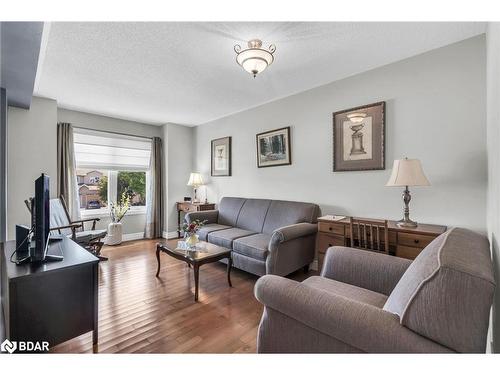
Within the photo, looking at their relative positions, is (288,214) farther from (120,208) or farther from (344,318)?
(120,208)

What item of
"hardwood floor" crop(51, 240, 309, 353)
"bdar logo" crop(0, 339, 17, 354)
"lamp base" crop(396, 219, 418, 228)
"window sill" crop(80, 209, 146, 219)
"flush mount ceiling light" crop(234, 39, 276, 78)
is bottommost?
"hardwood floor" crop(51, 240, 309, 353)

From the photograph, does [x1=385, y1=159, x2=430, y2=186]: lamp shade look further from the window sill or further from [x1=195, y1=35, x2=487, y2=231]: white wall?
the window sill

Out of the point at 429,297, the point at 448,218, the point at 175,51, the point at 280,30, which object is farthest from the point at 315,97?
the point at 429,297

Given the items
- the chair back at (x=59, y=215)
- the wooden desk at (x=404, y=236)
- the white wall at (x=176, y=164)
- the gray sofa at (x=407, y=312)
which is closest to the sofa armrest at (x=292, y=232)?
the wooden desk at (x=404, y=236)

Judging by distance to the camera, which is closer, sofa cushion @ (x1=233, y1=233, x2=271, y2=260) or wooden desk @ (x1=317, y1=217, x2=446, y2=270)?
wooden desk @ (x1=317, y1=217, x2=446, y2=270)

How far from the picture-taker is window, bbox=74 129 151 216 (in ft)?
13.7

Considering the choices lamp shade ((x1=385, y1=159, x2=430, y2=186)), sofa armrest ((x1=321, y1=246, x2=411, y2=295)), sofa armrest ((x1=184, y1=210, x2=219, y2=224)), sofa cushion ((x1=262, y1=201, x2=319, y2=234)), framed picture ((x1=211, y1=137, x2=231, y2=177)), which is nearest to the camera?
sofa armrest ((x1=321, y1=246, x2=411, y2=295))

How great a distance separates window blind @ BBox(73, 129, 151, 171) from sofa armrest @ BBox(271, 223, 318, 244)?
349 centimetres

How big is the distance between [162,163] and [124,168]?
29.1 inches

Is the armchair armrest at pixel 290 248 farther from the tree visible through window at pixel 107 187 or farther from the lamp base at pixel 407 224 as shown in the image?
the tree visible through window at pixel 107 187

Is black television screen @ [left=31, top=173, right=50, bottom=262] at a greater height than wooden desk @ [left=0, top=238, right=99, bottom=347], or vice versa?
black television screen @ [left=31, top=173, right=50, bottom=262]

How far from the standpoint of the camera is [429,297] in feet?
2.75

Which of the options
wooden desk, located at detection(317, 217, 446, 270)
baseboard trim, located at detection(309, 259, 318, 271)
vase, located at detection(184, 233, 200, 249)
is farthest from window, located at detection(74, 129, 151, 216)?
wooden desk, located at detection(317, 217, 446, 270)
